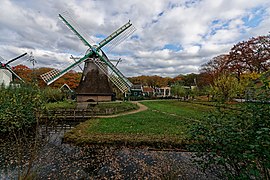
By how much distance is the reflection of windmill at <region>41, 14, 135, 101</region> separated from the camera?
2003cm

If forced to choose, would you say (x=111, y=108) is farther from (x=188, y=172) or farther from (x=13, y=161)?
(x=188, y=172)

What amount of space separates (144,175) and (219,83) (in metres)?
18.3

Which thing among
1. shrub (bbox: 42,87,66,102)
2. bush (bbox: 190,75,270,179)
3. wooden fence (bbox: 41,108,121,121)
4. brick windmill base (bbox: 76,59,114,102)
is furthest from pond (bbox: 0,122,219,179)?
brick windmill base (bbox: 76,59,114,102)

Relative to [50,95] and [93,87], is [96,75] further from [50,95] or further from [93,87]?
[50,95]

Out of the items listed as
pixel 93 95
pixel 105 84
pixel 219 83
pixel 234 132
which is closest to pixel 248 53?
pixel 219 83

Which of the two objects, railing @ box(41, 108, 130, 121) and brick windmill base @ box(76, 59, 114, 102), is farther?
brick windmill base @ box(76, 59, 114, 102)

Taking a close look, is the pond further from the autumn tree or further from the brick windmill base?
the autumn tree

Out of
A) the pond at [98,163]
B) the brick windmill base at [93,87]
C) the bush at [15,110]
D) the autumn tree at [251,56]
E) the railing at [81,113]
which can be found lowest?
the pond at [98,163]

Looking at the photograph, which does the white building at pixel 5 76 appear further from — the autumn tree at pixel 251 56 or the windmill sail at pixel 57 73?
the autumn tree at pixel 251 56

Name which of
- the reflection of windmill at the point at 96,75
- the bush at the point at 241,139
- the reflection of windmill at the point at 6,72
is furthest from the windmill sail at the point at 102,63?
the bush at the point at 241,139

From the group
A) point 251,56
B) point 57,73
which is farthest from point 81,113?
point 251,56

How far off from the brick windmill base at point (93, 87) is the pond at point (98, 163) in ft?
41.1

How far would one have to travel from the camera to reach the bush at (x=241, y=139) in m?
2.07

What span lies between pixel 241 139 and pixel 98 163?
4754 millimetres
